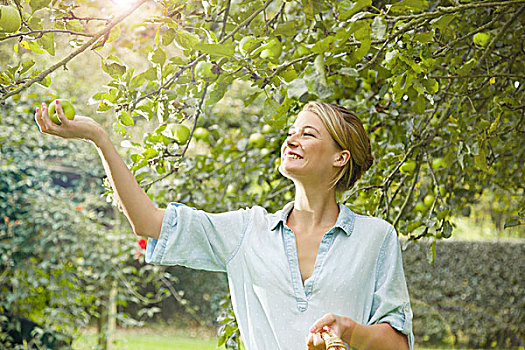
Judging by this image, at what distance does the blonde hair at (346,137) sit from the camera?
4.25 feet

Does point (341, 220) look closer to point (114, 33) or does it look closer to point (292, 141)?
point (292, 141)

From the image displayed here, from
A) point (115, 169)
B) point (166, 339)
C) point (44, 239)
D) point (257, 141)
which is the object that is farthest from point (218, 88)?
point (166, 339)

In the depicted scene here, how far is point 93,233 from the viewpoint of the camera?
366cm

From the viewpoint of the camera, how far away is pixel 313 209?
1296 mm

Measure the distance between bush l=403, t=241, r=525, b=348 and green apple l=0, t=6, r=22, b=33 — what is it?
530cm

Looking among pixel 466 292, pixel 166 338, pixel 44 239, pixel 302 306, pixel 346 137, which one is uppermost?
pixel 346 137

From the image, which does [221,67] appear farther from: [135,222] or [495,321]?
[495,321]

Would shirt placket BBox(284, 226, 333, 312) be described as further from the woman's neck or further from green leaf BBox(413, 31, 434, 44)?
green leaf BBox(413, 31, 434, 44)

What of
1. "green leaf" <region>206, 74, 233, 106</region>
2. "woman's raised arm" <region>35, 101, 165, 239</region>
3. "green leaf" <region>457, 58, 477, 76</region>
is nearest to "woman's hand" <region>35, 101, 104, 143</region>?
"woman's raised arm" <region>35, 101, 165, 239</region>

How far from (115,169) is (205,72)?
27cm

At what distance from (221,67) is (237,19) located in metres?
0.59

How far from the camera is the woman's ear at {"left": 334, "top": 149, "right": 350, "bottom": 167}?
4.26ft

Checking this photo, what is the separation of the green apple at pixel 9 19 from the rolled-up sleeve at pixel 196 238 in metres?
0.43

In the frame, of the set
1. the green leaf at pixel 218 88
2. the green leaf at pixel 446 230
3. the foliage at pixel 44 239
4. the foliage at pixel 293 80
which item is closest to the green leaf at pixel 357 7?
the foliage at pixel 293 80
